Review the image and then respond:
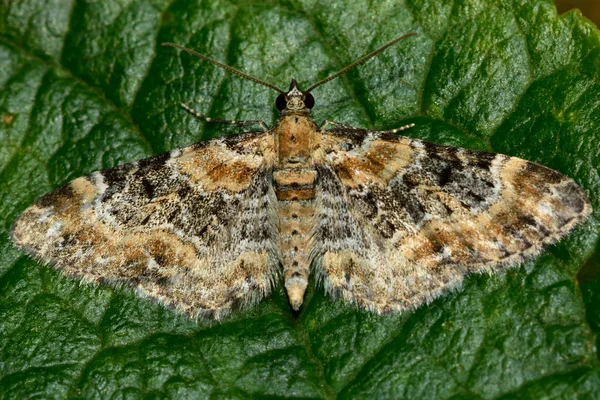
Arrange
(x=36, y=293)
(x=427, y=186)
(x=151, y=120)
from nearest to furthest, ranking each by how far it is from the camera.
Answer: (x=427, y=186) → (x=36, y=293) → (x=151, y=120)

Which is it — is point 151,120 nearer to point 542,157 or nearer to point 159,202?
point 159,202

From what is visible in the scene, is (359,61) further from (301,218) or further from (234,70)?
(301,218)

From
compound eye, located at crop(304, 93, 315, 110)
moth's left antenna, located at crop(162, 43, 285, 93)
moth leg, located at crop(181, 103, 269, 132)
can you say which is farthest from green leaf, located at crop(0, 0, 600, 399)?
compound eye, located at crop(304, 93, 315, 110)

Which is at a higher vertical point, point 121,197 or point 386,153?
point 121,197

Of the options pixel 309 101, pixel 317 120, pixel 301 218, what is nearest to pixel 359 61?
pixel 309 101

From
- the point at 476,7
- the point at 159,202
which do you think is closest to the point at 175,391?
the point at 159,202

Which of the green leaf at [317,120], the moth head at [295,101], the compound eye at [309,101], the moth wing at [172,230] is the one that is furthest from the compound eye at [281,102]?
the moth wing at [172,230]
